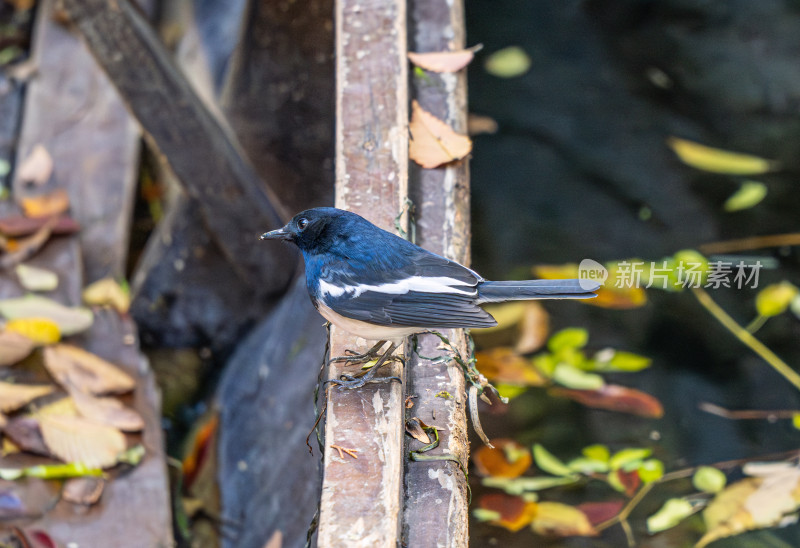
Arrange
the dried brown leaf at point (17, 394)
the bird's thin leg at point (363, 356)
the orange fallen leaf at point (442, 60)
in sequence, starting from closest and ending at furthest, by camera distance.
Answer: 1. the bird's thin leg at point (363, 356)
2. the orange fallen leaf at point (442, 60)
3. the dried brown leaf at point (17, 394)

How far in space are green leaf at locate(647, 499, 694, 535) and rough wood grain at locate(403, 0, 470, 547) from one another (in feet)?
4.88

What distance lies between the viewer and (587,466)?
3178mm

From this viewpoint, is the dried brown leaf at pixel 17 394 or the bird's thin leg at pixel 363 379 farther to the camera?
the dried brown leaf at pixel 17 394

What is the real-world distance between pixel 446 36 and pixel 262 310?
166cm

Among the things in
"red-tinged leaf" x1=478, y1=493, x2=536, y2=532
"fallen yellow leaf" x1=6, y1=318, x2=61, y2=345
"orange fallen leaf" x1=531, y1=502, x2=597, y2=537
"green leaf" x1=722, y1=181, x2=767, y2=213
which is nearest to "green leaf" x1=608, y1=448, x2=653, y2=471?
"orange fallen leaf" x1=531, y1=502, x2=597, y2=537

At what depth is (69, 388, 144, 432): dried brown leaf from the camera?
2.97 metres

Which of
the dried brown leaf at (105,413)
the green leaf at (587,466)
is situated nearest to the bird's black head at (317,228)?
the dried brown leaf at (105,413)

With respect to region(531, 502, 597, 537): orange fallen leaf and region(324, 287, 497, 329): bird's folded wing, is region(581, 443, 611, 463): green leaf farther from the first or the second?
region(324, 287, 497, 329): bird's folded wing

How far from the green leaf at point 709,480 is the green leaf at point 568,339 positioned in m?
0.77

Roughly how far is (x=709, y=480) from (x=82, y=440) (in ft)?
8.11

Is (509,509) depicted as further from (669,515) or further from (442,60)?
(442,60)

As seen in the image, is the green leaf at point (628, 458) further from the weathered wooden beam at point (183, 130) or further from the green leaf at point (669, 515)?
the weathered wooden beam at point (183, 130)

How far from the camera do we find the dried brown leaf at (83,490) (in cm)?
274

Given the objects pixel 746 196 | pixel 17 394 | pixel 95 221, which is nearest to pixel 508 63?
pixel 746 196
